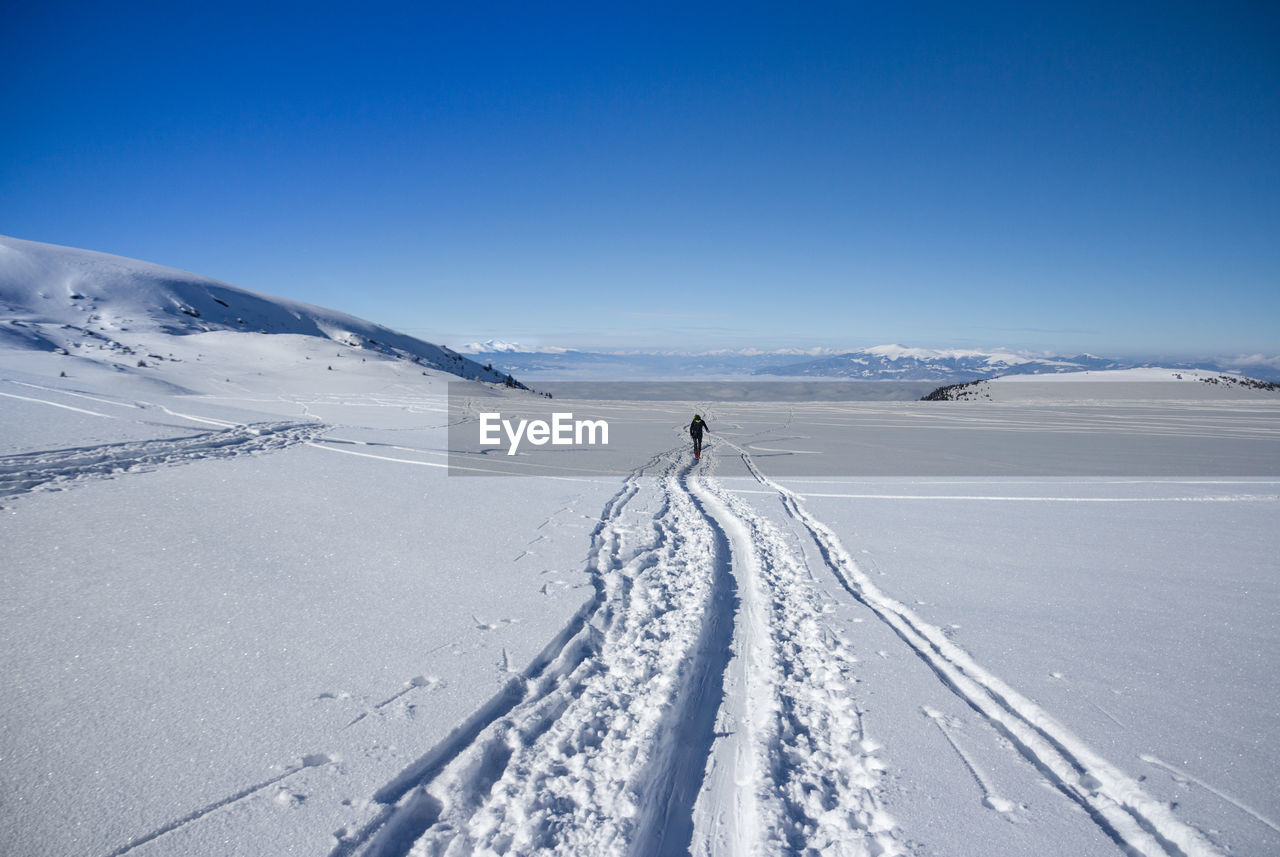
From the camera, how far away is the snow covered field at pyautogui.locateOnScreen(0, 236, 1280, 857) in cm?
269

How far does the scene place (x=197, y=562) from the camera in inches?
213

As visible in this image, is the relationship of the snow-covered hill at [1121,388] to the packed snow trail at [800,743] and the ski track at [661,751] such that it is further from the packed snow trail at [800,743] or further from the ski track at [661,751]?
the ski track at [661,751]

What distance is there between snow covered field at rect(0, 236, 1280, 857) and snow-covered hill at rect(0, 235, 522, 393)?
24352mm

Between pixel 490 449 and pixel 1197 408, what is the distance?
35524 millimetres

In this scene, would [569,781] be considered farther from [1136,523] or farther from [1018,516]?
[1136,523]

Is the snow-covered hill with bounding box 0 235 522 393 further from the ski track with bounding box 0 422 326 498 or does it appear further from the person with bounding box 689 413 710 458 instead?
the person with bounding box 689 413 710 458

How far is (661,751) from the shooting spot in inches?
128

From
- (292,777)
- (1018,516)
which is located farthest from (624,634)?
(1018,516)

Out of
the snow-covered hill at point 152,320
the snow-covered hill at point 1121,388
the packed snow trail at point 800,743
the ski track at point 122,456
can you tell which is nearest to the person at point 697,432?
the packed snow trail at point 800,743

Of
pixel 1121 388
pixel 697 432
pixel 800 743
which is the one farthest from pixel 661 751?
pixel 1121 388

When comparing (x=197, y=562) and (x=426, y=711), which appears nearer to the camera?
(x=426, y=711)

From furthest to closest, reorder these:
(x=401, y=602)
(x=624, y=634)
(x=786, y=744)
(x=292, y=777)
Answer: (x=401, y=602)
(x=624, y=634)
(x=786, y=744)
(x=292, y=777)

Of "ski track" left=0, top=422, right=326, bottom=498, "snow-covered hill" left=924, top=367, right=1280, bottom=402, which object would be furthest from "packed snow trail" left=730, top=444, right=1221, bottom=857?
"snow-covered hill" left=924, top=367, right=1280, bottom=402

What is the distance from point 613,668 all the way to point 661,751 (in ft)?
3.00
